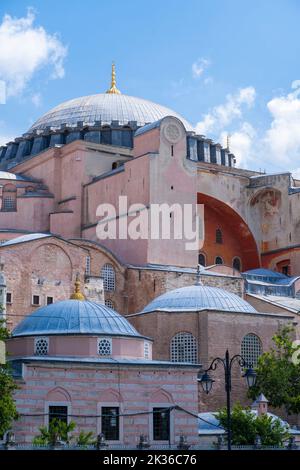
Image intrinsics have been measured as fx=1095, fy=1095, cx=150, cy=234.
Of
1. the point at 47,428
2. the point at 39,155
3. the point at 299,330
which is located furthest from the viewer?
the point at 39,155

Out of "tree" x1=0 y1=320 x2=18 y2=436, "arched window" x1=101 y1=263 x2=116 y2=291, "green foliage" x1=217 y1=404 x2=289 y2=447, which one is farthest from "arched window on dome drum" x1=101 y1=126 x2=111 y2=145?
"tree" x1=0 y1=320 x2=18 y2=436

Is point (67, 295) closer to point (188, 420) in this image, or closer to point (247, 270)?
point (188, 420)

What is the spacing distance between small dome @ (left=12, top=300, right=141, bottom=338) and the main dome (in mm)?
19006

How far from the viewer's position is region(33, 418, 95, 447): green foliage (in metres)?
27.2

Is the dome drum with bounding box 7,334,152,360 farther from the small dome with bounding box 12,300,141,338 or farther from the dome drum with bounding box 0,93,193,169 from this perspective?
the dome drum with bounding box 0,93,193,169

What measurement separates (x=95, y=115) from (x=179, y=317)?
17.4 metres

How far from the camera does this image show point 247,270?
50656 mm

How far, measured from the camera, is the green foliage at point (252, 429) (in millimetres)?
30623

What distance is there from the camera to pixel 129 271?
134 feet

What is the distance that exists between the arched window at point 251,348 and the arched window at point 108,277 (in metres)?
5.89

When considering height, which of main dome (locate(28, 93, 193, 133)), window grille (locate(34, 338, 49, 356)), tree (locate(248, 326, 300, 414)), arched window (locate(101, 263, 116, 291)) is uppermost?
main dome (locate(28, 93, 193, 133))
